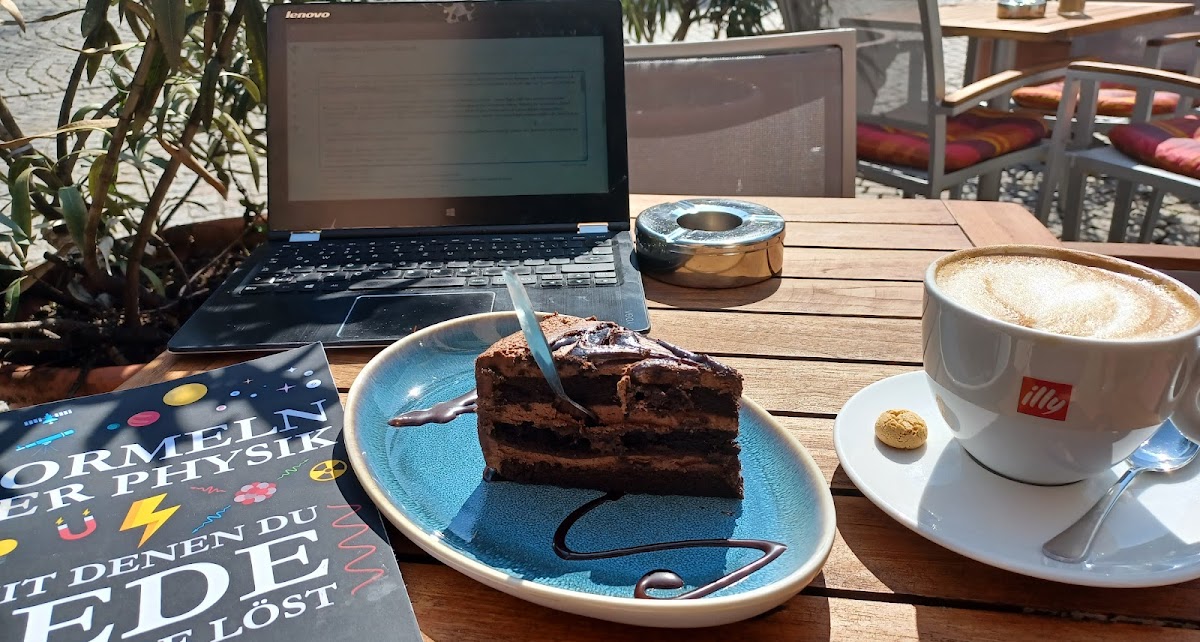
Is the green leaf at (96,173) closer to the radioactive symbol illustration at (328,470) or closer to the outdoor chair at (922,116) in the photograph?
the radioactive symbol illustration at (328,470)

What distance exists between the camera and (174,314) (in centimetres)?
144

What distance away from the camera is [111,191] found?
4.37 feet

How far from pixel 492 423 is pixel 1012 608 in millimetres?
408

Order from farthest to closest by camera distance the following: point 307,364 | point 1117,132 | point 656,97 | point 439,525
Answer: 1. point 1117,132
2. point 656,97
3. point 307,364
4. point 439,525

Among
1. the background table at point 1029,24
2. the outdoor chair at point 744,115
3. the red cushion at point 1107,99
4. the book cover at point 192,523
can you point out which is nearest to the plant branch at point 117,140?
the book cover at point 192,523

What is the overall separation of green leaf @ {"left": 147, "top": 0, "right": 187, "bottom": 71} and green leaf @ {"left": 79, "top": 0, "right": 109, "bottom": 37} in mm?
131

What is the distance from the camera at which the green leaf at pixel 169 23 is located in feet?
3.25

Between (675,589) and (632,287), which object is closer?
(675,589)

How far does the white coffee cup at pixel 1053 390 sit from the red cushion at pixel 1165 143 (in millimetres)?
2309

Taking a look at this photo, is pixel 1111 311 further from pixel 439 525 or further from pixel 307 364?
pixel 307 364

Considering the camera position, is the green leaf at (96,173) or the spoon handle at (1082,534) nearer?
the spoon handle at (1082,534)

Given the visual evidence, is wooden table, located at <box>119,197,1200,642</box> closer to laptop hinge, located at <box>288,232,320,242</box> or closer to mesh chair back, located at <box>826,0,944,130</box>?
laptop hinge, located at <box>288,232,320,242</box>

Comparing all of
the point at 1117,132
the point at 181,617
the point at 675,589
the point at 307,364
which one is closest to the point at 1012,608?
the point at 675,589

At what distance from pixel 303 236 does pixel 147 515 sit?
2.26 ft
